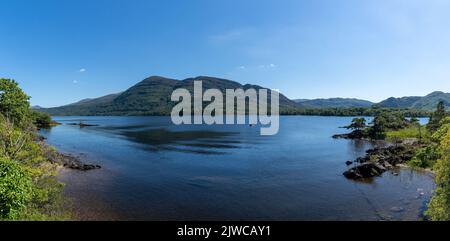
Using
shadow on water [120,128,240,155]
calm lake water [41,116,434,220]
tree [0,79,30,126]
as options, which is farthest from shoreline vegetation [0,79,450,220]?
shadow on water [120,128,240,155]

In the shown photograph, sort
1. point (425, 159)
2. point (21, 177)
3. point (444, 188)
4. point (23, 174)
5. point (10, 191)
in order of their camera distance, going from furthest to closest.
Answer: point (425, 159) < point (23, 174) < point (444, 188) < point (21, 177) < point (10, 191)

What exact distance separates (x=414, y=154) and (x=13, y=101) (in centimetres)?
9865

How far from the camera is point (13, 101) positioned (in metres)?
55.5

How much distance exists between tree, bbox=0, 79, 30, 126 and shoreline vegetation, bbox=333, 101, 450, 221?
66430mm

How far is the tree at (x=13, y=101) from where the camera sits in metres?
53.4

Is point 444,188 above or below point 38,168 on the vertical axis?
above

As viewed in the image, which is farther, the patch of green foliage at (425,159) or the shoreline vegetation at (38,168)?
the patch of green foliage at (425,159)

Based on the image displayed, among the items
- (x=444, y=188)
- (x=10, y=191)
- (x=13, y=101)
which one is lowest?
(x=444, y=188)

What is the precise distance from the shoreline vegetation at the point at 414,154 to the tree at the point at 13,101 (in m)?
66.4

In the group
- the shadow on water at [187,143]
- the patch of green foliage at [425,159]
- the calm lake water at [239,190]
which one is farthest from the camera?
the shadow on water at [187,143]

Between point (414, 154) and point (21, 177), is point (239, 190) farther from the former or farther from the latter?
point (414, 154)

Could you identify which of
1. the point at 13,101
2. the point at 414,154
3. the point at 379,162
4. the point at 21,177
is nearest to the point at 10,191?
the point at 21,177

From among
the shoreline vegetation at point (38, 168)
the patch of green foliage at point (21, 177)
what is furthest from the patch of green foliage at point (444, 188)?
the patch of green foliage at point (21, 177)

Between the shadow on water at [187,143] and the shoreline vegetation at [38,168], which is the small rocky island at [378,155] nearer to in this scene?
the shoreline vegetation at [38,168]
